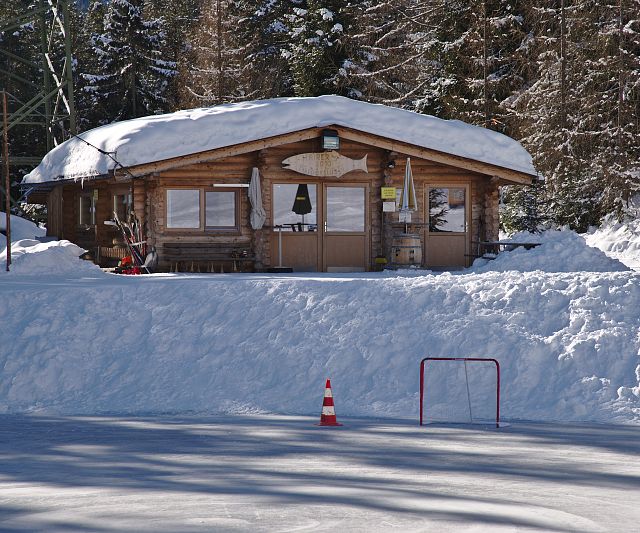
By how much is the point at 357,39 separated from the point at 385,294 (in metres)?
27.9

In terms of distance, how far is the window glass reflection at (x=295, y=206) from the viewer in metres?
26.4

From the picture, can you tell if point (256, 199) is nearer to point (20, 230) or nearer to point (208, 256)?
point (208, 256)

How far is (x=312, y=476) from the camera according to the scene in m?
9.88

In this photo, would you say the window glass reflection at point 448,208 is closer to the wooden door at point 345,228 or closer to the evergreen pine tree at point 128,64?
the wooden door at point 345,228

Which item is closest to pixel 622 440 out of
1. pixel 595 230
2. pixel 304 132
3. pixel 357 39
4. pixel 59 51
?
pixel 304 132

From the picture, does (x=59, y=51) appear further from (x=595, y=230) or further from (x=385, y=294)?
(x=385, y=294)

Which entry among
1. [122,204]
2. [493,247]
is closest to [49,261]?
[122,204]

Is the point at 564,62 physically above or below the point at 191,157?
above

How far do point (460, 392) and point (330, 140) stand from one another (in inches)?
463

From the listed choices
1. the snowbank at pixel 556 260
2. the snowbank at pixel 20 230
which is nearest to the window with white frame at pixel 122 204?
the snowbank at pixel 20 230

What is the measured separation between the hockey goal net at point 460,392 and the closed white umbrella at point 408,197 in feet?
33.8

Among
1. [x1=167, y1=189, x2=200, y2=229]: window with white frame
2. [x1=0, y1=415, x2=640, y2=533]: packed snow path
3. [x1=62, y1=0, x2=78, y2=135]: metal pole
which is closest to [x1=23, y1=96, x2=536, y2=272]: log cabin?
[x1=167, y1=189, x2=200, y2=229]: window with white frame

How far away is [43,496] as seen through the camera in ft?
29.4

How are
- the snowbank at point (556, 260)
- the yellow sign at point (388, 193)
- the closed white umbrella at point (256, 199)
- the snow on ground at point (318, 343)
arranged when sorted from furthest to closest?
the yellow sign at point (388, 193) < the closed white umbrella at point (256, 199) < the snowbank at point (556, 260) < the snow on ground at point (318, 343)
